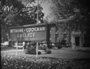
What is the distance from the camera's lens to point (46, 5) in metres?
1.50

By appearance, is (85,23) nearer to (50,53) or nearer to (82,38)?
(82,38)

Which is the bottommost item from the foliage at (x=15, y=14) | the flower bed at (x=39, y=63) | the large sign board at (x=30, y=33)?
the flower bed at (x=39, y=63)

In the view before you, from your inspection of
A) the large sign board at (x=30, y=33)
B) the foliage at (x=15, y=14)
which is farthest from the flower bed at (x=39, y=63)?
the foliage at (x=15, y=14)

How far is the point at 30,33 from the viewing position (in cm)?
178

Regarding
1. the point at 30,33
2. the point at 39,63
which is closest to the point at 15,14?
the point at 30,33

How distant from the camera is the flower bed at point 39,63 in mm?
1279

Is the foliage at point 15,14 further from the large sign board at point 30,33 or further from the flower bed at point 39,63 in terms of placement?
the flower bed at point 39,63

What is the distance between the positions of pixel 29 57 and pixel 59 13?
0.78m

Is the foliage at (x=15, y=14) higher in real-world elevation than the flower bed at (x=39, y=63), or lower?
higher

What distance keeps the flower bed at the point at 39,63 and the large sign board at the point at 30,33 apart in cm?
28

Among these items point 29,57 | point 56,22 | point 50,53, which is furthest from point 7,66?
point 56,22

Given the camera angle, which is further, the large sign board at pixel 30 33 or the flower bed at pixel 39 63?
the large sign board at pixel 30 33

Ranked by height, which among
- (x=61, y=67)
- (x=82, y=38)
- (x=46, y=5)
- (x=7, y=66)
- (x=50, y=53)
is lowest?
(x=7, y=66)

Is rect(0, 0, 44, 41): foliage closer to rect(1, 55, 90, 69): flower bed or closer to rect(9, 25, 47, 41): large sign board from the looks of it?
rect(9, 25, 47, 41): large sign board
